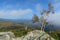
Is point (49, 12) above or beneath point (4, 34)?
above

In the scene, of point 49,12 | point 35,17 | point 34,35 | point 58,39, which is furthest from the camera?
point 35,17

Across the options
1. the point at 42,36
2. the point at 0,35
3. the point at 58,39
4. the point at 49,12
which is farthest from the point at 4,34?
the point at 49,12

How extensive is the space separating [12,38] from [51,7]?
4607cm

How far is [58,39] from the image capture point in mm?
47781

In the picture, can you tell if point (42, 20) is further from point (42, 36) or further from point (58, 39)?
point (42, 36)

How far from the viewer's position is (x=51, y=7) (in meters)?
73.5

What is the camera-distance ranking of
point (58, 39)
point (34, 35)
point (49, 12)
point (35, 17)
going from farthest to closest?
point (35, 17) < point (49, 12) < point (58, 39) < point (34, 35)

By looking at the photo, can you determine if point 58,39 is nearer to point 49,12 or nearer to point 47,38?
point 47,38

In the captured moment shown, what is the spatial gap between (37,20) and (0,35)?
158 feet

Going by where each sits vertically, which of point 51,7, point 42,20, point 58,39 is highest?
point 51,7

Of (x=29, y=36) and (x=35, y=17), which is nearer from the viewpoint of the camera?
(x=29, y=36)

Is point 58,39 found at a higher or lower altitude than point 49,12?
lower

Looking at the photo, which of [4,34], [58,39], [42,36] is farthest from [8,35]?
[58,39]

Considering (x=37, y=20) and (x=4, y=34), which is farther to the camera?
(x=37, y=20)
